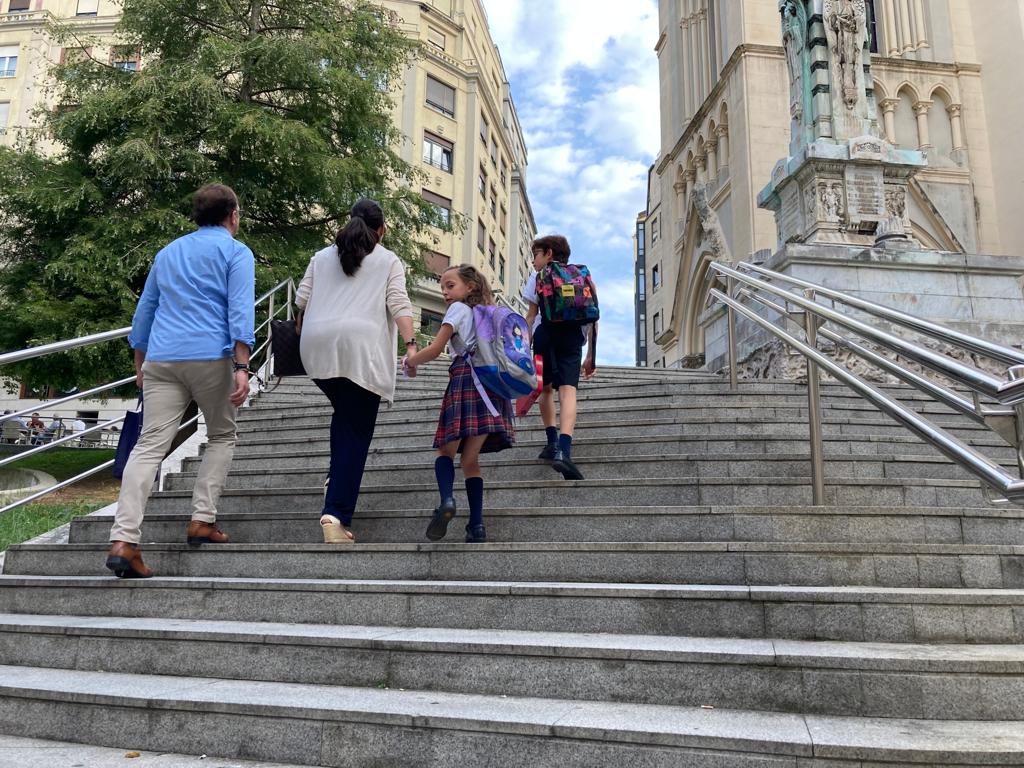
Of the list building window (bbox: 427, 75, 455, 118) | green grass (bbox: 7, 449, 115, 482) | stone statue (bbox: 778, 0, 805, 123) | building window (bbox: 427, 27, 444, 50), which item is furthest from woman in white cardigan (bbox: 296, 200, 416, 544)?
building window (bbox: 427, 27, 444, 50)

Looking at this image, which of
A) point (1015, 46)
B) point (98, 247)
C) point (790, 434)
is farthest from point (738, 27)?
point (790, 434)

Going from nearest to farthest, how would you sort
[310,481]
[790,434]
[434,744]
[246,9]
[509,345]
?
[434,744] < [509,345] < [790,434] < [310,481] < [246,9]

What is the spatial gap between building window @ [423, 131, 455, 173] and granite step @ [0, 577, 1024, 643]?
35004 mm

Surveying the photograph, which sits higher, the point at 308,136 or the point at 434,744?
the point at 308,136

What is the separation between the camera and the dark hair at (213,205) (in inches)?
164

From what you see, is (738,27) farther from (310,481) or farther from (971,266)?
(310,481)

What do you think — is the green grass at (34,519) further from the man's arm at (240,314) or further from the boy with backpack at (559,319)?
the boy with backpack at (559,319)

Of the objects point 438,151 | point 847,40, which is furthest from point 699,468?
point 438,151

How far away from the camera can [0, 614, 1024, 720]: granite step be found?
7.88 ft

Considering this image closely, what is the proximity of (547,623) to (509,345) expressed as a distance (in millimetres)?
1483

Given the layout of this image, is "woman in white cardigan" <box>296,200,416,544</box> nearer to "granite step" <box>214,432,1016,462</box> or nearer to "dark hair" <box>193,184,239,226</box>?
"dark hair" <box>193,184,239,226</box>

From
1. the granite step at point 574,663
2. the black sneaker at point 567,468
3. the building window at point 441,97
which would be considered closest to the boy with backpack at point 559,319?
Result: the black sneaker at point 567,468

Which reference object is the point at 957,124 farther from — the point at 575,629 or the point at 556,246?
the point at 575,629

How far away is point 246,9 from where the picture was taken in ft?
53.8
